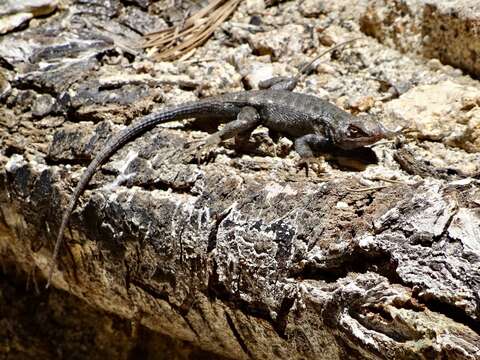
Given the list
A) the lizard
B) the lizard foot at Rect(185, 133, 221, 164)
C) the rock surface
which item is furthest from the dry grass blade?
the lizard foot at Rect(185, 133, 221, 164)

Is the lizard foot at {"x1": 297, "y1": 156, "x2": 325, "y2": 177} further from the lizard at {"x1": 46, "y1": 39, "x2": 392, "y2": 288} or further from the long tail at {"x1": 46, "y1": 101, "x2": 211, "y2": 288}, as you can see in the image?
the long tail at {"x1": 46, "y1": 101, "x2": 211, "y2": 288}

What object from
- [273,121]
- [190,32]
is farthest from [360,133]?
[190,32]

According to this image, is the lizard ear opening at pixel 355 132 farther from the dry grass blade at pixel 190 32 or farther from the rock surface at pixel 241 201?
the dry grass blade at pixel 190 32

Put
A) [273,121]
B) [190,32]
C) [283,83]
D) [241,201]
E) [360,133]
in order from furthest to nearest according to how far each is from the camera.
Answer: [190,32] → [283,83] → [273,121] → [360,133] → [241,201]

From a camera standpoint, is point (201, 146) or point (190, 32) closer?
point (201, 146)

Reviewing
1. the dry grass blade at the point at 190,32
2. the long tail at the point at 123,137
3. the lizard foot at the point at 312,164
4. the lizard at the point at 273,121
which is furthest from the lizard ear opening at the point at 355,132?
the dry grass blade at the point at 190,32

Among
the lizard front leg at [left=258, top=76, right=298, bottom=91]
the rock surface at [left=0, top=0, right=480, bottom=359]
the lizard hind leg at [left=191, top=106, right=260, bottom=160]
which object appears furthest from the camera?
the lizard front leg at [left=258, top=76, right=298, bottom=91]

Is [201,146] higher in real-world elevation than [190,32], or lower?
lower

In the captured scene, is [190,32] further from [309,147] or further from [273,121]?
[309,147]

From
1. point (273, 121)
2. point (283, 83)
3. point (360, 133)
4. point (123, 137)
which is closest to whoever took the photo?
point (360, 133)
